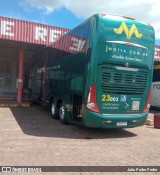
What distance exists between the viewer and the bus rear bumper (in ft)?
27.7

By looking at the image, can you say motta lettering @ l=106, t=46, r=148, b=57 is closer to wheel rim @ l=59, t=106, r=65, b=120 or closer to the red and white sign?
the red and white sign

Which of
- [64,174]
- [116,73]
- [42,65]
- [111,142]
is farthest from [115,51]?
[42,65]

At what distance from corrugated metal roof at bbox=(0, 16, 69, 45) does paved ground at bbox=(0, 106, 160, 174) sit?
660 centimetres

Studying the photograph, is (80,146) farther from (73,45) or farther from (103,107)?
(73,45)

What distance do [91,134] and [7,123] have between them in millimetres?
3538

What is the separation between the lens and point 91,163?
598cm

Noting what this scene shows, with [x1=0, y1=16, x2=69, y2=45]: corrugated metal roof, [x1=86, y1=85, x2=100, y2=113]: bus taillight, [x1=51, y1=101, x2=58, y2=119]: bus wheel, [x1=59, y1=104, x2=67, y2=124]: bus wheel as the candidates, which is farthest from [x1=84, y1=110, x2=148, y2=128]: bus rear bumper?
[x1=0, y1=16, x2=69, y2=45]: corrugated metal roof

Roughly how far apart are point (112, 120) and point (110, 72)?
1553mm

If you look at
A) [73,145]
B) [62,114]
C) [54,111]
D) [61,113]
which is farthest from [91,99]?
[54,111]

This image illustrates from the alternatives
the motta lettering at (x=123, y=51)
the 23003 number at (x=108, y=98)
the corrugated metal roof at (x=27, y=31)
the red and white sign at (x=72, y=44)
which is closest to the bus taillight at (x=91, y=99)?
the 23003 number at (x=108, y=98)

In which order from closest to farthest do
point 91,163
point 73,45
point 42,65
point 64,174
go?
point 64,174 → point 91,163 → point 73,45 → point 42,65

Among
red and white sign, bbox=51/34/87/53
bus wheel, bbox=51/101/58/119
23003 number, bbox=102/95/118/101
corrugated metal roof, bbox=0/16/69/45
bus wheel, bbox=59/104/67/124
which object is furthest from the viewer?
corrugated metal roof, bbox=0/16/69/45

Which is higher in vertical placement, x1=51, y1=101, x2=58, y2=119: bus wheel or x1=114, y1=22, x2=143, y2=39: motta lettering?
x1=114, y1=22, x2=143, y2=39: motta lettering

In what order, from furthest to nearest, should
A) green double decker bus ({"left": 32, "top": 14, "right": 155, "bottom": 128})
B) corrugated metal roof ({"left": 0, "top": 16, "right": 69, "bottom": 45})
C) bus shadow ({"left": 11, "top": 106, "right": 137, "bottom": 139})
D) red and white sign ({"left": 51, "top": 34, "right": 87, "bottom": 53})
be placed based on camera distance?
corrugated metal roof ({"left": 0, "top": 16, "right": 69, "bottom": 45}) → red and white sign ({"left": 51, "top": 34, "right": 87, "bottom": 53}) → bus shadow ({"left": 11, "top": 106, "right": 137, "bottom": 139}) → green double decker bus ({"left": 32, "top": 14, "right": 155, "bottom": 128})
